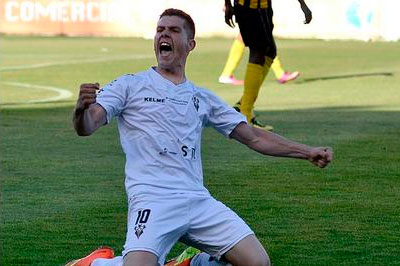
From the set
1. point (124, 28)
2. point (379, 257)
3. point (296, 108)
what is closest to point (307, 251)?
point (379, 257)

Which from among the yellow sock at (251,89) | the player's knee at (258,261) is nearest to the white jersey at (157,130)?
the player's knee at (258,261)

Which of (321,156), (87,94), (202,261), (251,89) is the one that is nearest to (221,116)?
(321,156)

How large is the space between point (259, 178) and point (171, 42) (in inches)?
158

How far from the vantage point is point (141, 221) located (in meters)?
6.29

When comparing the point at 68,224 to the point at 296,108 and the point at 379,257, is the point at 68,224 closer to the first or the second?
the point at 379,257

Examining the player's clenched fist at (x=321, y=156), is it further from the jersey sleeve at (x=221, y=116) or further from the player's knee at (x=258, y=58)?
the player's knee at (x=258, y=58)

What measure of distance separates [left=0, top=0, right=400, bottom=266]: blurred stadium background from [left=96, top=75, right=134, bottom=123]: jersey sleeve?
1218 millimetres

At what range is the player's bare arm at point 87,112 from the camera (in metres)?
5.95

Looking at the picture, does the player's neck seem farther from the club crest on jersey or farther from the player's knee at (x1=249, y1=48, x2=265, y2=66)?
the player's knee at (x1=249, y1=48, x2=265, y2=66)

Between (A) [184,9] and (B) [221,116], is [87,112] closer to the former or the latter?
(B) [221,116]

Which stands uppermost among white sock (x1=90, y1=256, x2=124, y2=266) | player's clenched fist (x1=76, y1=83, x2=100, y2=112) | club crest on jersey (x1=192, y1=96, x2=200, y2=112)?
player's clenched fist (x1=76, y1=83, x2=100, y2=112)

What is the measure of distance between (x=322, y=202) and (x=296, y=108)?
23.1 feet

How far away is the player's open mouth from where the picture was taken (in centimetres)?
650

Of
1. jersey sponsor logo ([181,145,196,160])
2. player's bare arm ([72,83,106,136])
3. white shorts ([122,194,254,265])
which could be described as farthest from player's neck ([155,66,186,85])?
white shorts ([122,194,254,265])
